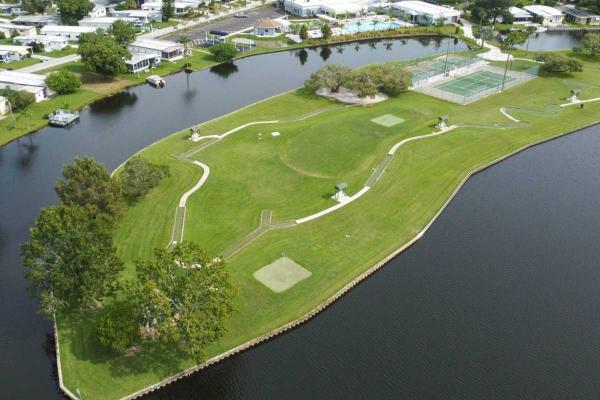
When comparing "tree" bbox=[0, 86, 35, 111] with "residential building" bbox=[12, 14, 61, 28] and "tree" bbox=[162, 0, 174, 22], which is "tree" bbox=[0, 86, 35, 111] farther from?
"tree" bbox=[162, 0, 174, 22]

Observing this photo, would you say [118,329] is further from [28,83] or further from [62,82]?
[28,83]

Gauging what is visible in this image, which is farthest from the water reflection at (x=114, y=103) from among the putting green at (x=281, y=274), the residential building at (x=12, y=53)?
the putting green at (x=281, y=274)

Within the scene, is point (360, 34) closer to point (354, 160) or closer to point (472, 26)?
point (472, 26)

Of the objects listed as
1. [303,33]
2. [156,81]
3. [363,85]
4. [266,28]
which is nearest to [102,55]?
[156,81]

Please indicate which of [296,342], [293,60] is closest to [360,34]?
[293,60]

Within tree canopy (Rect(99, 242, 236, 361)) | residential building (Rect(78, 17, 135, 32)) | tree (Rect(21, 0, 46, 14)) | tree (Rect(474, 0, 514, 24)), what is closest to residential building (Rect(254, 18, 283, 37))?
residential building (Rect(78, 17, 135, 32))
